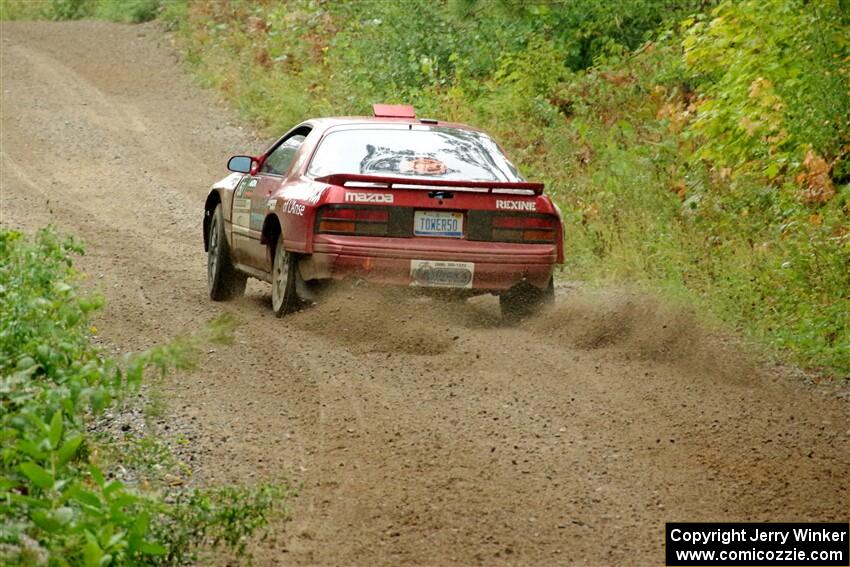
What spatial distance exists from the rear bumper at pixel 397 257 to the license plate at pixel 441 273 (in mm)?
29

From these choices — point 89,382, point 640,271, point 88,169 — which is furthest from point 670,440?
point 88,169

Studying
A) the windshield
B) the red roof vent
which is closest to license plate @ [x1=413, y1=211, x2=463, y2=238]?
the windshield

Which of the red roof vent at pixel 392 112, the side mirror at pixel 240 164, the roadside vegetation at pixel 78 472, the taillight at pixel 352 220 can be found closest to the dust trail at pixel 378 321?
the taillight at pixel 352 220

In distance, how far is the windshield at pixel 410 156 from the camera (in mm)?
10125

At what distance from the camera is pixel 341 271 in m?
9.59

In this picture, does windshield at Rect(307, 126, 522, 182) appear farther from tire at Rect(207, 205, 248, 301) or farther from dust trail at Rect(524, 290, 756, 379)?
tire at Rect(207, 205, 248, 301)

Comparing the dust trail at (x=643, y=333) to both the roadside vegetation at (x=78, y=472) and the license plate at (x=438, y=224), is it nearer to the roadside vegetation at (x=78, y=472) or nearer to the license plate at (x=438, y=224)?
the license plate at (x=438, y=224)

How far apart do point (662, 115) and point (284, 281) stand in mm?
7811

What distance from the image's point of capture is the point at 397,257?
31.4 feet

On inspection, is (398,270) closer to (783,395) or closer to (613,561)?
(783,395)

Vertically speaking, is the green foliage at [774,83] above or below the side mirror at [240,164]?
above

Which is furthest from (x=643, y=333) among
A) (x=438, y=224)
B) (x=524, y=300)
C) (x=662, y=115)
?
(x=662, y=115)

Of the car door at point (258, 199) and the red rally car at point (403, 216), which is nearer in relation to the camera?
the red rally car at point (403, 216)

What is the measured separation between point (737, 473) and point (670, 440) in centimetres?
59
